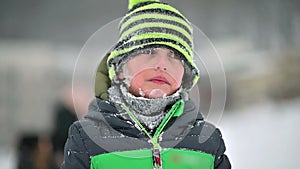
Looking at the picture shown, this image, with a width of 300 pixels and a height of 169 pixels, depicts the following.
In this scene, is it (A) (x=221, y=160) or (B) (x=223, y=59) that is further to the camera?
(B) (x=223, y=59)

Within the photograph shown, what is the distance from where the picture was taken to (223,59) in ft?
10.7

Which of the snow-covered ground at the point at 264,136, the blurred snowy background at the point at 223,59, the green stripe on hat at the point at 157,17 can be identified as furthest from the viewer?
the blurred snowy background at the point at 223,59

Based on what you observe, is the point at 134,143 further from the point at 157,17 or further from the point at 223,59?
the point at 223,59

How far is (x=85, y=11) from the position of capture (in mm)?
3574

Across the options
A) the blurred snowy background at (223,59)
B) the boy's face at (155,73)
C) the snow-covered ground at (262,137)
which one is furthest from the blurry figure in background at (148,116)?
the blurred snowy background at (223,59)

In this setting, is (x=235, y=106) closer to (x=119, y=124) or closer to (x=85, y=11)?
(x=85, y=11)

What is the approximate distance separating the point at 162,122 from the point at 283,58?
2.23 meters

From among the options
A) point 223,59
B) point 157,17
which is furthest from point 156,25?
point 223,59

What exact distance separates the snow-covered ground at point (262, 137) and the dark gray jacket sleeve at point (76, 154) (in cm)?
106

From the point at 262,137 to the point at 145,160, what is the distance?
1842mm

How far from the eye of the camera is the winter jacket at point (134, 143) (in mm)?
846

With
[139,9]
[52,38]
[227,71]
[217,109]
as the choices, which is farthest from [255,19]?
[139,9]

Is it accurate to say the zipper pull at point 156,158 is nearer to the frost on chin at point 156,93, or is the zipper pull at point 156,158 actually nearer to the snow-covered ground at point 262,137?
the frost on chin at point 156,93

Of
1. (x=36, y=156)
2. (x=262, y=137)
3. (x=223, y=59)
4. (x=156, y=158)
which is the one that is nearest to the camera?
(x=156, y=158)
